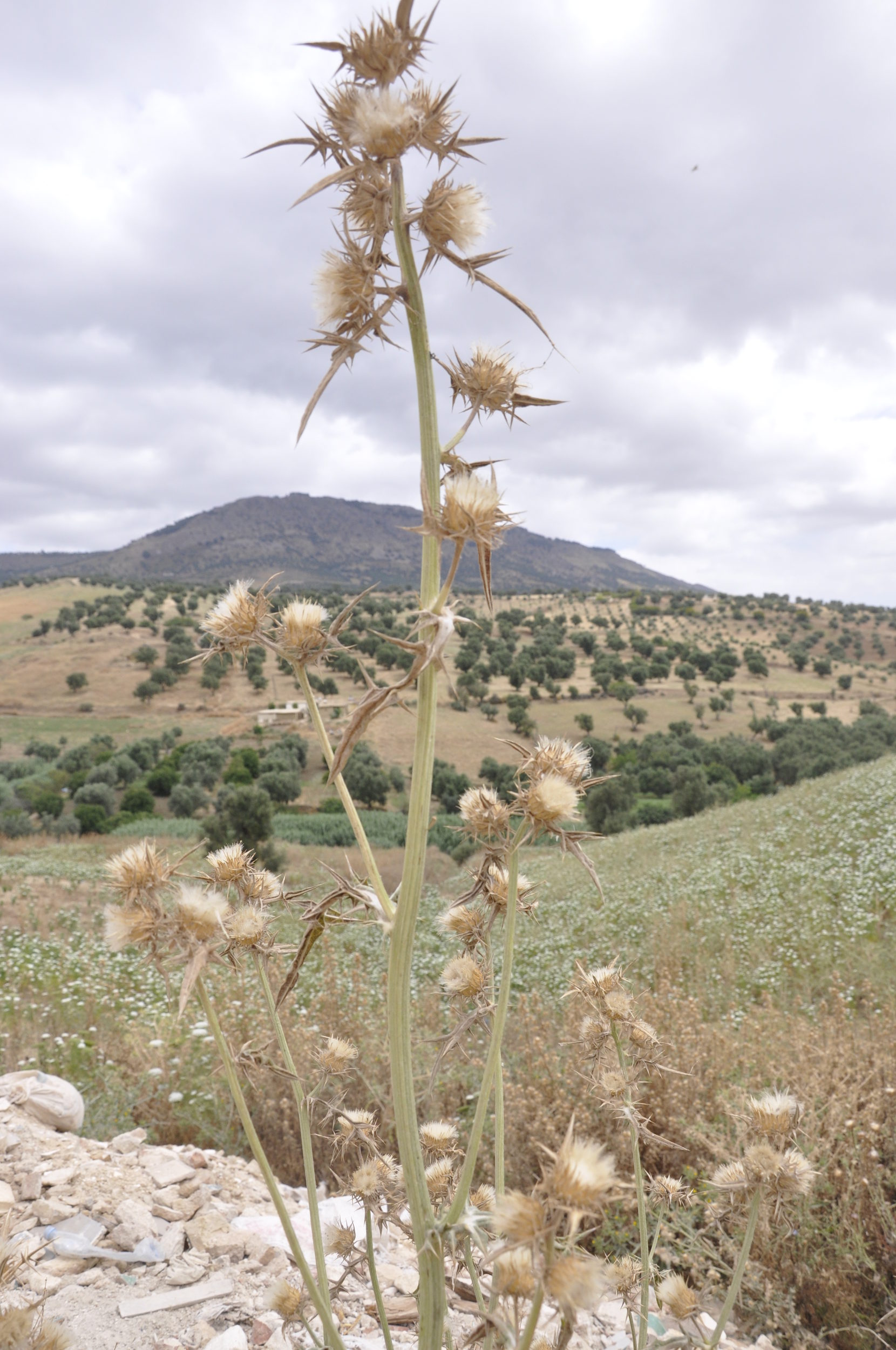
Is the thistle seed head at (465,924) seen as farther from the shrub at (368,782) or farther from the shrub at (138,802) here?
the shrub at (138,802)

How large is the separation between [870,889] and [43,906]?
12.6 meters

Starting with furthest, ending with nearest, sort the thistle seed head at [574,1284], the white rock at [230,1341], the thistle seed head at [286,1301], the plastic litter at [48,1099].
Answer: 1. the plastic litter at [48,1099]
2. the white rock at [230,1341]
3. the thistle seed head at [286,1301]
4. the thistle seed head at [574,1284]

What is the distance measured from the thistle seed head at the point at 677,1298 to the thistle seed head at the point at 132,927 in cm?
155

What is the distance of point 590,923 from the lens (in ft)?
33.4

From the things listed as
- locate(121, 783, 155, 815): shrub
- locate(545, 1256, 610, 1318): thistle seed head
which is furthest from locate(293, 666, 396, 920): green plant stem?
locate(121, 783, 155, 815): shrub

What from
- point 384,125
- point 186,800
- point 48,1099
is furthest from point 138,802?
point 384,125

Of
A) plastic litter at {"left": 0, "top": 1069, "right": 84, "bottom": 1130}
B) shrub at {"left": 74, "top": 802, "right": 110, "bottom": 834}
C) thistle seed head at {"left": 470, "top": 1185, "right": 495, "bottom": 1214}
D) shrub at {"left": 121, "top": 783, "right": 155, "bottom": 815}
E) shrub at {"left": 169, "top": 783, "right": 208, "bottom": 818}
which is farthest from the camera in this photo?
shrub at {"left": 121, "top": 783, "right": 155, "bottom": 815}

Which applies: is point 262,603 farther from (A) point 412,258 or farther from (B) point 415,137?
(B) point 415,137

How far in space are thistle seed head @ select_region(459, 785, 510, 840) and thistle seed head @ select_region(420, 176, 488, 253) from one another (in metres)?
1.04

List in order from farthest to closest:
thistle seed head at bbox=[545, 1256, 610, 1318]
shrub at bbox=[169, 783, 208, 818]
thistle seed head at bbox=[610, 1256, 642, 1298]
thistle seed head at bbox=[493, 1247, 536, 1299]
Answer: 1. shrub at bbox=[169, 783, 208, 818]
2. thistle seed head at bbox=[610, 1256, 642, 1298]
3. thistle seed head at bbox=[493, 1247, 536, 1299]
4. thistle seed head at bbox=[545, 1256, 610, 1318]

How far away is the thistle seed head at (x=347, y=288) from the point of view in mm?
1188

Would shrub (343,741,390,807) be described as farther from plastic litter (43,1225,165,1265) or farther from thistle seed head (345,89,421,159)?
thistle seed head (345,89,421,159)

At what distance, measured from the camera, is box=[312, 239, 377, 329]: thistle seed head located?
46.8 inches

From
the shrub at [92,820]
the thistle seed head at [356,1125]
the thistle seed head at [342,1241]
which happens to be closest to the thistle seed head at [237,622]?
the thistle seed head at [356,1125]
